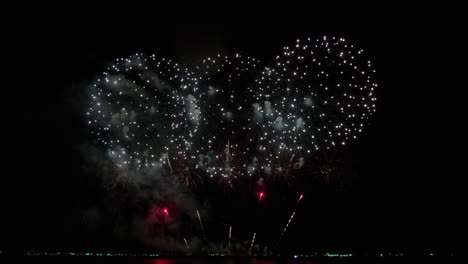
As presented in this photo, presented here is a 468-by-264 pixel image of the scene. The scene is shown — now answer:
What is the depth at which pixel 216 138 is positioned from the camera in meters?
11.5

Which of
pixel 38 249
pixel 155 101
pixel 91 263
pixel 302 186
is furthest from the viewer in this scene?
pixel 302 186

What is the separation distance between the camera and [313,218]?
15406mm

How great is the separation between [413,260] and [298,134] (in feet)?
18.5

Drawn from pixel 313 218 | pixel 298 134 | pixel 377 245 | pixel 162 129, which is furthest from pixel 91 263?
pixel 377 245

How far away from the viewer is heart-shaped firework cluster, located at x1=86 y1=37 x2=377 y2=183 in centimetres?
1021

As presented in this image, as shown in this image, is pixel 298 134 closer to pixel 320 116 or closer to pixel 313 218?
pixel 320 116

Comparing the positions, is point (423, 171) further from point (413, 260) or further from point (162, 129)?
point (162, 129)

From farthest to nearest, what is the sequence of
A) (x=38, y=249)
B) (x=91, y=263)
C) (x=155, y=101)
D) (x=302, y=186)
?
(x=302, y=186)
(x=38, y=249)
(x=155, y=101)
(x=91, y=263)

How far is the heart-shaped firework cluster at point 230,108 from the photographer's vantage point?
1021cm

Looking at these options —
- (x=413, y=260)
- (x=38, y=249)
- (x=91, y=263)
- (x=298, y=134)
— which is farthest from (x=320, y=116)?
(x=38, y=249)

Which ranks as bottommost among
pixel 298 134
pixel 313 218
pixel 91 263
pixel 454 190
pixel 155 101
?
pixel 91 263

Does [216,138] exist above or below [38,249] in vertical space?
above

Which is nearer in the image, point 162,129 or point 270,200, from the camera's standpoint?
point 162,129

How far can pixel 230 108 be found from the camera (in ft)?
36.0
